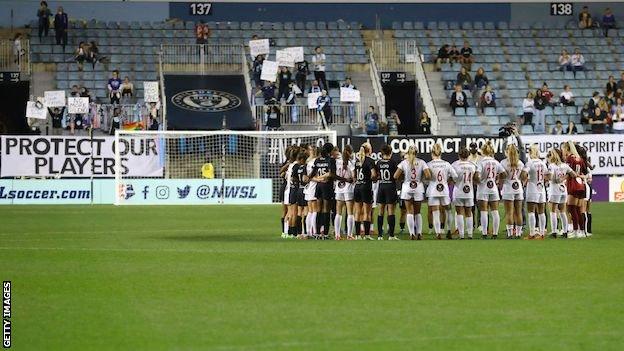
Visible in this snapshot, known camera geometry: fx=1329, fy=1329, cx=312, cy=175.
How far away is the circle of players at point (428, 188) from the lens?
83.4 ft

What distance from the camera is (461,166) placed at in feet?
84.8

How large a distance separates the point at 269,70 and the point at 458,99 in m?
6.77

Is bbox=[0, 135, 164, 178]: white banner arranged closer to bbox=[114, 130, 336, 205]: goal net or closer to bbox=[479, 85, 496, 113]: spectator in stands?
bbox=[114, 130, 336, 205]: goal net

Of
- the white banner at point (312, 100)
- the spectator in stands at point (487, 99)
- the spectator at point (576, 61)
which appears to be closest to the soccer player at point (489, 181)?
the white banner at point (312, 100)

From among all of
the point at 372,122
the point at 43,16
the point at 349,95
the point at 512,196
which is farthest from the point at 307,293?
the point at 43,16

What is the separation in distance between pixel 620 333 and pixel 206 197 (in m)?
29.4

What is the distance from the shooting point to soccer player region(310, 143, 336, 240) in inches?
1000

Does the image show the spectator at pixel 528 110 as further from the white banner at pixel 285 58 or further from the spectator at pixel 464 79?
the white banner at pixel 285 58

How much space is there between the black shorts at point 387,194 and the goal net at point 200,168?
616 inches

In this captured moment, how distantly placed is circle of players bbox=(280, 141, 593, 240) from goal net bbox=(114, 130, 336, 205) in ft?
48.3

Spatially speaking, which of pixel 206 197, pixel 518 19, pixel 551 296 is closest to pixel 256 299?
pixel 551 296

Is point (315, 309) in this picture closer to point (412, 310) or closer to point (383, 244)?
point (412, 310)

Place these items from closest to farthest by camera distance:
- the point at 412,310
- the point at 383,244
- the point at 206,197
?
1. the point at 412,310
2. the point at 383,244
3. the point at 206,197

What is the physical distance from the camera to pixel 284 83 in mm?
45281
